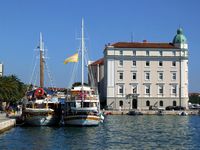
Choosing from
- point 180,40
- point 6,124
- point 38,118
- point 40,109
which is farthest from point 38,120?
point 180,40

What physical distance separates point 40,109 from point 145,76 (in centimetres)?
7149

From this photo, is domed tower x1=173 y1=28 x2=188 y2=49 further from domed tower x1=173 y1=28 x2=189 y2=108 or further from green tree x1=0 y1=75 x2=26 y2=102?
green tree x1=0 y1=75 x2=26 y2=102

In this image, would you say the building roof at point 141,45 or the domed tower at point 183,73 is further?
the domed tower at point 183,73

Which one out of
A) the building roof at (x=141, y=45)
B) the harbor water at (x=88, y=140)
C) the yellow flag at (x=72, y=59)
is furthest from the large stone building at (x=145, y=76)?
the harbor water at (x=88, y=140)

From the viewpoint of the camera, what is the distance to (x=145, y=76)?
137500 millimetres

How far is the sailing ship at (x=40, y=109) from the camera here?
227ft

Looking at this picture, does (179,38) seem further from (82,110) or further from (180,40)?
(82,110)

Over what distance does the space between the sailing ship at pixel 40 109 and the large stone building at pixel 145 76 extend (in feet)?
202

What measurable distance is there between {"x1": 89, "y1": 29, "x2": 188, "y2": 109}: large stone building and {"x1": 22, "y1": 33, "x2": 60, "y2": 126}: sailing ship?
2429 inches

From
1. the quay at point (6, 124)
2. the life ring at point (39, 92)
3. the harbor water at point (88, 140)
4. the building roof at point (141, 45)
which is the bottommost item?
the harbor water at point (88, 140)

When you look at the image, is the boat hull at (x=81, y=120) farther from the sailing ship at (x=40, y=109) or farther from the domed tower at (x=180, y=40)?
the domed tower at (x=180, y=40)

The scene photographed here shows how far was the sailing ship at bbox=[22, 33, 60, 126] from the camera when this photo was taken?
69.2 m

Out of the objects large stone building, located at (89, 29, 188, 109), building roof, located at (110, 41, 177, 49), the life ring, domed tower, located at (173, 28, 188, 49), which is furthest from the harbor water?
domed tower, located at (173, 28, 188, 49)

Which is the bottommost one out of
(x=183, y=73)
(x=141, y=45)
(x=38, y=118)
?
(x=38, y=118)
